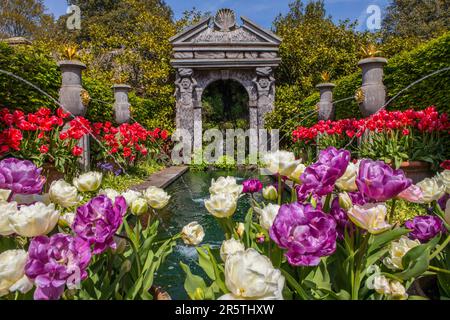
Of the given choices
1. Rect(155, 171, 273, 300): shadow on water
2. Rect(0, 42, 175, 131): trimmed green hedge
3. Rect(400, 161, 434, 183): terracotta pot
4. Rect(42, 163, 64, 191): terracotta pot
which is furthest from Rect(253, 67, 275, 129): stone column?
Rect(42, 163, 64, 191): terracotta pot

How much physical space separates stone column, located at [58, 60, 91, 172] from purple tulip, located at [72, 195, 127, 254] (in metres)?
5.20

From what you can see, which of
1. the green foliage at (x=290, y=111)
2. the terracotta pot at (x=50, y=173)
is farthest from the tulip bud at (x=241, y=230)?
the green foliage at (x=290, y=111)

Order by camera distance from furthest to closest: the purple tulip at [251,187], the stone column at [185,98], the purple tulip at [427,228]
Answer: the stone column at [185,98] → the purple tulip at [251,187] → the purple tulip at [427,228]

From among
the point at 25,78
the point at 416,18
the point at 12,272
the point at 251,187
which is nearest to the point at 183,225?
the point at 251,187

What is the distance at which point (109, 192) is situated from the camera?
1.20 m

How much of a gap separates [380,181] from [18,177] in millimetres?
1093

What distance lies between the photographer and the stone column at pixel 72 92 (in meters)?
5.71

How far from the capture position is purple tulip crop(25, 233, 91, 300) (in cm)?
71

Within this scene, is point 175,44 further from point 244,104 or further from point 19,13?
point 19,13

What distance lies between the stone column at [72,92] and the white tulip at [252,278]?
5.51 metres

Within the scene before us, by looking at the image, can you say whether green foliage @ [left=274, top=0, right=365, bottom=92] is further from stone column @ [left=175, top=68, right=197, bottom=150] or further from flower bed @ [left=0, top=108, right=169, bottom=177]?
flower bed @ [left=0, top=108, right=169, bottom=177]

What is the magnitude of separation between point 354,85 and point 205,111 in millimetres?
7612

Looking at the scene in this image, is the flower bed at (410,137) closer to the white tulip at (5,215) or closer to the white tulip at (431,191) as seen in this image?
the white tulip at (431,191)
